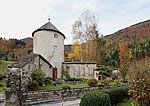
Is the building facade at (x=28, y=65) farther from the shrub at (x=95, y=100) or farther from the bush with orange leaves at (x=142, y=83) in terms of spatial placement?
the bush with orange leaves at (x=142, y=83)

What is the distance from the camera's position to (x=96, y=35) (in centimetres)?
4166

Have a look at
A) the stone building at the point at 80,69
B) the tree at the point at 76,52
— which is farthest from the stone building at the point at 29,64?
the tree at the point at 76,52

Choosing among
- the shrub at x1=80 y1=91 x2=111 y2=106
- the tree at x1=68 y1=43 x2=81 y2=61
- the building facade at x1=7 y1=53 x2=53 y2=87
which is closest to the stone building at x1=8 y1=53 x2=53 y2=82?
the building facade at x1=7 y1=53 x2=53 y2=87

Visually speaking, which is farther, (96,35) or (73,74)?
(96,35)

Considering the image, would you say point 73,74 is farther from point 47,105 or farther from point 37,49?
point 47,105

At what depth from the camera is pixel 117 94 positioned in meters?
13.3

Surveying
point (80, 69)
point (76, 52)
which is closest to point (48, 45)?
point (80, 69)

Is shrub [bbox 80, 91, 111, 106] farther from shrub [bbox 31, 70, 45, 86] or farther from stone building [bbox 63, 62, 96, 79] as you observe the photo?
stone building [bbox 63, 62, 96, 79]

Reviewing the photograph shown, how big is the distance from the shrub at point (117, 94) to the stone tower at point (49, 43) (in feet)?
58.8

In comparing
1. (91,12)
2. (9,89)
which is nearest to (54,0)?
(9,89)

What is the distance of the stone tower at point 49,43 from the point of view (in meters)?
30.6

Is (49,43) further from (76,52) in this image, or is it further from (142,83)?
(142,83)

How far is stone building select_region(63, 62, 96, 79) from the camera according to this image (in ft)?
108

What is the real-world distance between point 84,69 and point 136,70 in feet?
76.4
